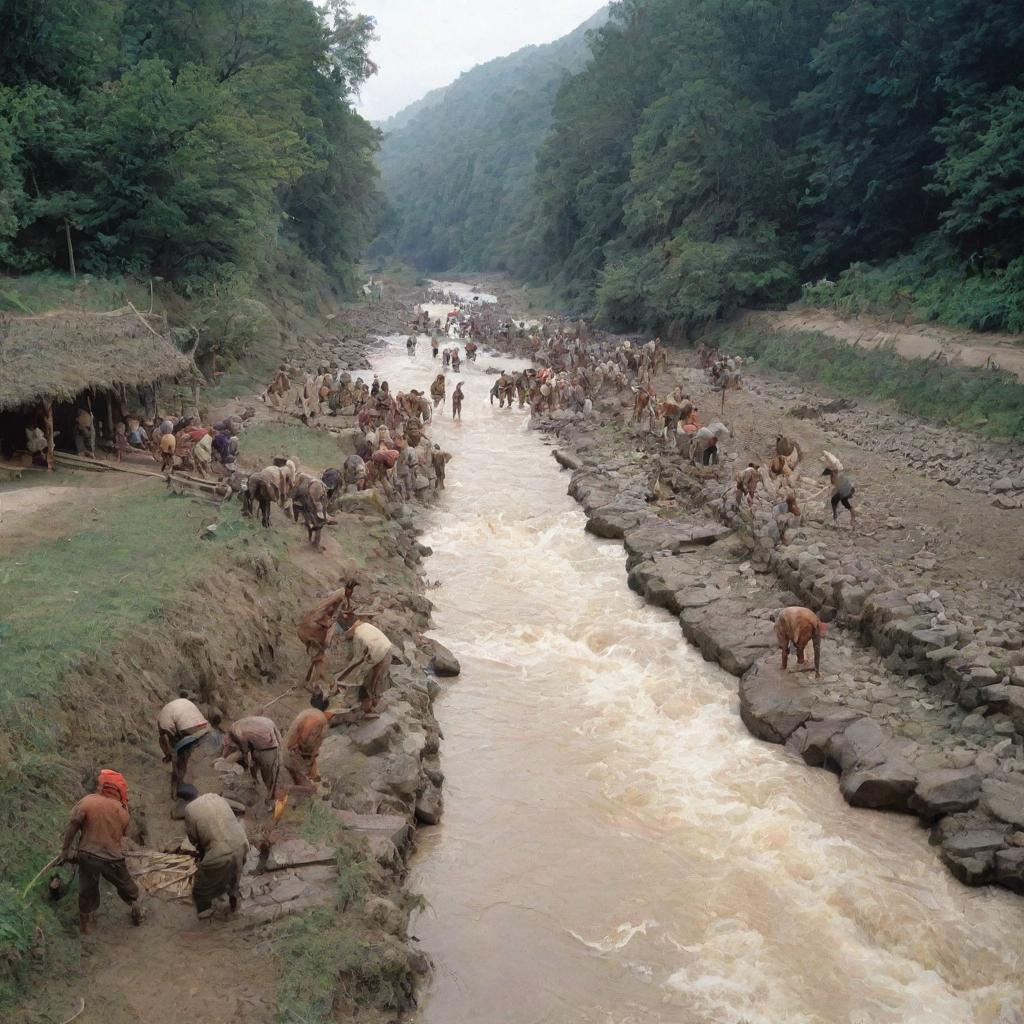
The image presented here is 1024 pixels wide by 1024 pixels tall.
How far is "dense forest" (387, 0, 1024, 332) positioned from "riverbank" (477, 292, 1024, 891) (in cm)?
1051

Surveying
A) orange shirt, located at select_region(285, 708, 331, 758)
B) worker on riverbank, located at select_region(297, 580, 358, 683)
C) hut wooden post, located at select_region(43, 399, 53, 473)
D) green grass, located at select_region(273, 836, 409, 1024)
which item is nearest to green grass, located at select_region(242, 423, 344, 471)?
hut wooden post, located at select_region(43, 399, 53, 473)

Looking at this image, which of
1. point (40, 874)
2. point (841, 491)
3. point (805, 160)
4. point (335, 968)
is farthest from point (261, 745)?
point (805, 160)

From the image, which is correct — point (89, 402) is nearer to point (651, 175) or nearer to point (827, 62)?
point (827, 62)

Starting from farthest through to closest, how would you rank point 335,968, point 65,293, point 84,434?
point 65,293, point 84,434, point 335,968

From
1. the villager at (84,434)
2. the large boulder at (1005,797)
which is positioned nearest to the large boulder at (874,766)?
the large boulder at (1005,797)

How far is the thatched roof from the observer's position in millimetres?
15016

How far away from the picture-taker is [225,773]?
29.2 ft

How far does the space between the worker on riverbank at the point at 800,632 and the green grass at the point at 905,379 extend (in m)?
12.1

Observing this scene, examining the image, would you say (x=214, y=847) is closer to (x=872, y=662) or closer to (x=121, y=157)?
(x=872, y=662)

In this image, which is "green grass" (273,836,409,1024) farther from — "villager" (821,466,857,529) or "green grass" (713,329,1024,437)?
"green grass" (713,329,1024,437)

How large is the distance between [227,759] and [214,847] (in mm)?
2384

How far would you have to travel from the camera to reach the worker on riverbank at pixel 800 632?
12094mm

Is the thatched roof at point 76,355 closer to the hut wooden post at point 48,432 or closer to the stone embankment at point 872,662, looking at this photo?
the hut wooden post at point 48,432

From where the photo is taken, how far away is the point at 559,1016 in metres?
7.32
